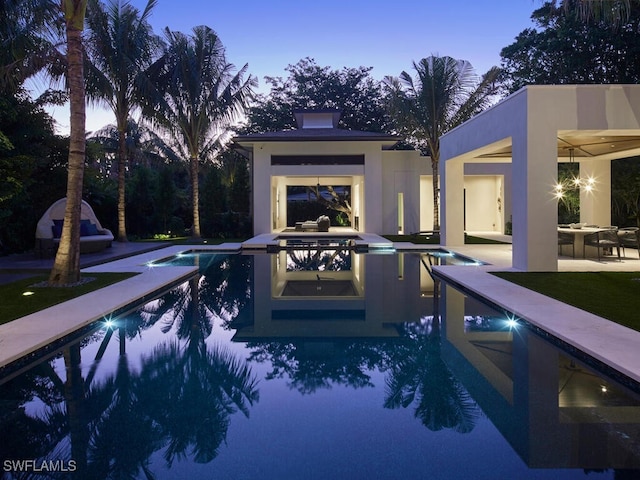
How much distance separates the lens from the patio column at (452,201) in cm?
1791

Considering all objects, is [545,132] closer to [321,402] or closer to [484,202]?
[321,402]

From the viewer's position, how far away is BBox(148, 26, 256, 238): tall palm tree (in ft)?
67.0

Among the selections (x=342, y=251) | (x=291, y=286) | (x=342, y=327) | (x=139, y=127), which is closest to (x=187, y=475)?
(x=342, y=327)

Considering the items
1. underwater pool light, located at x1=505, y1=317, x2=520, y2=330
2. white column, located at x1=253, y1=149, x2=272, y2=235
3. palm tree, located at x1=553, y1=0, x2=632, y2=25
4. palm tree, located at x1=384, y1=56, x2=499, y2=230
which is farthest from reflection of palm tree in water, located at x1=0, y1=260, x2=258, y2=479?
palm tree, located at x1=384, y1=56, x2=499, y2=230

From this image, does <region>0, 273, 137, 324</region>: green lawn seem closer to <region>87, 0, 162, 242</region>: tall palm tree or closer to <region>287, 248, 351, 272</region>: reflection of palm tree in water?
<region>287, 248, 351, 272</region>: reflection of palm tree in water

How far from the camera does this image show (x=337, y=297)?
9.42 metres

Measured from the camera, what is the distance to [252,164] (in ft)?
80.3

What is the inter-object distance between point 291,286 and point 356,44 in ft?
65.1

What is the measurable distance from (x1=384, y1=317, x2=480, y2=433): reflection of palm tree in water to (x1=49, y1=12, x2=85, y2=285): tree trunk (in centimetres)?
687

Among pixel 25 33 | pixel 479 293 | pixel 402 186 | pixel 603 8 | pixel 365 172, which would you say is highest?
pixel 25 33

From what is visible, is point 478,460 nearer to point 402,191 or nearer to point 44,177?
point 44,177

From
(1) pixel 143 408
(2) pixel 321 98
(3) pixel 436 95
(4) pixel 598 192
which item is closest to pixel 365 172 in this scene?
(3) pixel 436 95

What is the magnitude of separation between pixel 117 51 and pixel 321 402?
56.4ft

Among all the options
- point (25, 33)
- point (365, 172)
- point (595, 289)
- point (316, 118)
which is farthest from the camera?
point (316, 118)
